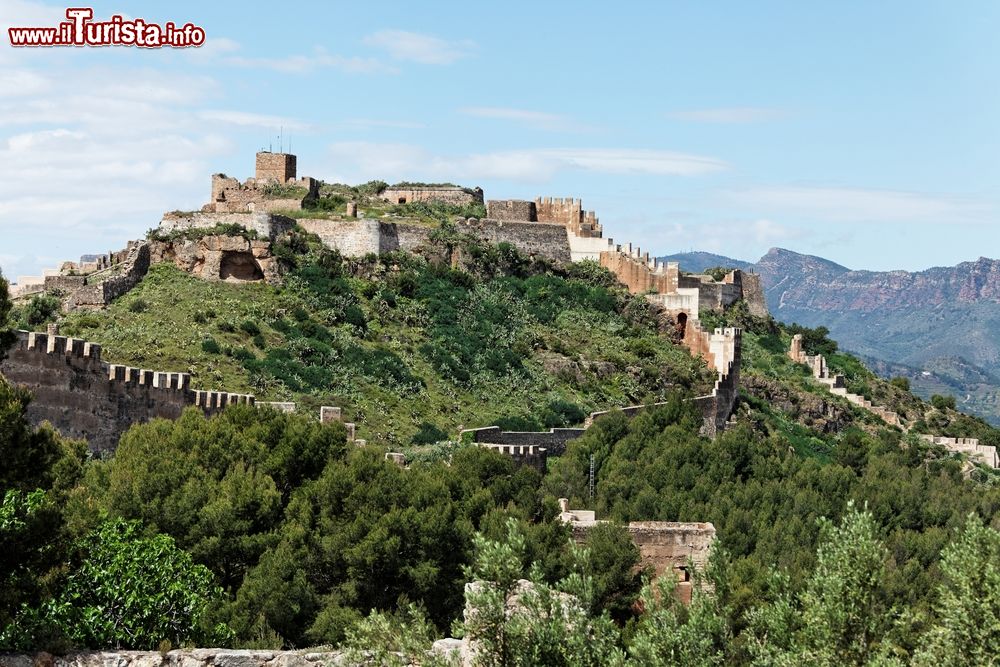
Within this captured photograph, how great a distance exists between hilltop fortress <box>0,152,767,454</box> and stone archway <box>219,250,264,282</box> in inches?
1.3

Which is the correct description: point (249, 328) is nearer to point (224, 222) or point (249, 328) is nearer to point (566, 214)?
point (224, 222)

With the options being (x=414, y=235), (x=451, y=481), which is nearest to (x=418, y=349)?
(x=414, y=235)

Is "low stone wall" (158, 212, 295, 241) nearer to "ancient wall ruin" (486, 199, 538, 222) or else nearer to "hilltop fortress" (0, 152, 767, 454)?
"hilltop fortress" (0, 152, 767, 454)

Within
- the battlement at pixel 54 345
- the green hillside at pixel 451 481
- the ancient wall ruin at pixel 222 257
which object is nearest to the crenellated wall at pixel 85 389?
the battlement at pixel 54 345

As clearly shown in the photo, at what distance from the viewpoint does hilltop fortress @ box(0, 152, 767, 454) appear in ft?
127

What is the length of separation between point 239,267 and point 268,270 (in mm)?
959

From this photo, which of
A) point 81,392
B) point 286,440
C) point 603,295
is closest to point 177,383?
point 81,392

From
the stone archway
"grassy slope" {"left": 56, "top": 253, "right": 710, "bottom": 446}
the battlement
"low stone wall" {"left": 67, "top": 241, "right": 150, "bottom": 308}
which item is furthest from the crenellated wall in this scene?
the stone archway

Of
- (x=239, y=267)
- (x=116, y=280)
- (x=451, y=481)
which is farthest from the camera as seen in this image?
(x=239, y=267)

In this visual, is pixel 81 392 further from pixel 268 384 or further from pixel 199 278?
pixel 199 278

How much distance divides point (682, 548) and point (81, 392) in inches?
601

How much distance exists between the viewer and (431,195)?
75000 millimetres

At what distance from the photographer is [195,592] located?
23.4 meters

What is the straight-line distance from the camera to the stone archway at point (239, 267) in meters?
59.5
